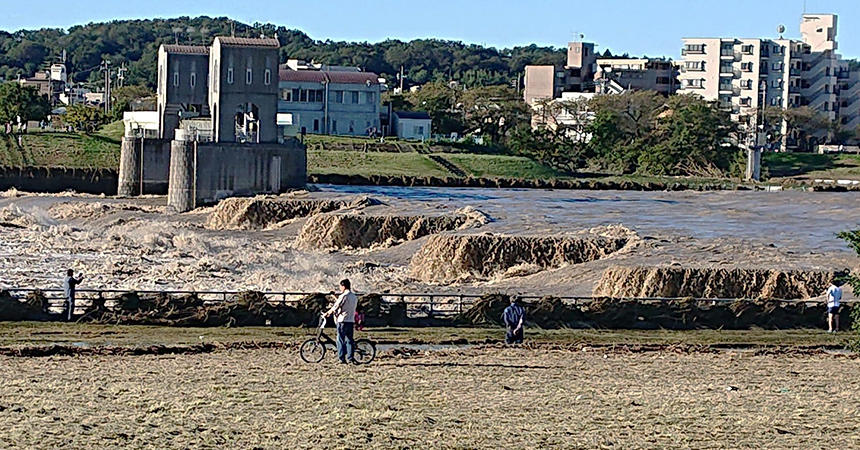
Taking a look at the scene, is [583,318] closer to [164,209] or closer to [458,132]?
[164,209]

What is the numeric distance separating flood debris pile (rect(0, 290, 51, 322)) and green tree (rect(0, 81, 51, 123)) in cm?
7652

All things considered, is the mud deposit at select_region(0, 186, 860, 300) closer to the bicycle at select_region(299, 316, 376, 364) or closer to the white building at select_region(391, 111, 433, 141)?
the bicycle at select_region(299, 316, 376, 364)

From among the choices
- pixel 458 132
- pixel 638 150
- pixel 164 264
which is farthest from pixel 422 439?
pixel 458 132

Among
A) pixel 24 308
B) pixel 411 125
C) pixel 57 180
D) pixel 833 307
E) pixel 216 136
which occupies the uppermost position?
pixel 411 125

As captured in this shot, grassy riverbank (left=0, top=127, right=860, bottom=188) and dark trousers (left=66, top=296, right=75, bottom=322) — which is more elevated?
grassy riverbank (left=0, top=127, right=860, bottom=188)

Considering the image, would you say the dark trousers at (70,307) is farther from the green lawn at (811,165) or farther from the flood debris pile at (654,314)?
the green lawn at (811,165)

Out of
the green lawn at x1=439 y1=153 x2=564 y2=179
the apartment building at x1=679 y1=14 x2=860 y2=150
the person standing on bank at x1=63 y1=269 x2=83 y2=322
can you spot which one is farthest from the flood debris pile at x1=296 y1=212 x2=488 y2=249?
Answer: the apartment building at x1=679 y1=14 x2=860 y2=150

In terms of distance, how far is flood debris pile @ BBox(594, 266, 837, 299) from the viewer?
35.7 meters

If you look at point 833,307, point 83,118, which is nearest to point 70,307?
point 833,307

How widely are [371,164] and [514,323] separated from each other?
221ft

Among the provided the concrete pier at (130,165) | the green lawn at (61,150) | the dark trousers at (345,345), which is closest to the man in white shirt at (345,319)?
the dark trousers at (345,345)

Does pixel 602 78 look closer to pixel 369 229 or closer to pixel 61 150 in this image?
pixel 61 150

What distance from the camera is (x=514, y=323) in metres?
26.6

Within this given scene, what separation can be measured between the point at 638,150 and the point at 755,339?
8139cm
